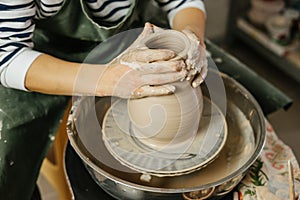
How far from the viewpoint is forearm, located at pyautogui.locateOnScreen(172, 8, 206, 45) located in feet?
4.32

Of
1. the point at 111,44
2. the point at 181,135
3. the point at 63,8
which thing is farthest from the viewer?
the point at 111,44

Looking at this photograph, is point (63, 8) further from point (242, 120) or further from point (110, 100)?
point (242, 120)

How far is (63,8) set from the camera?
4.04ft

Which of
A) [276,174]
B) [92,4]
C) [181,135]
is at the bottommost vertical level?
[276,174]

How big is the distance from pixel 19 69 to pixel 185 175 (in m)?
0.45

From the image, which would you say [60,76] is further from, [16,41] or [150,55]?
[150,55]

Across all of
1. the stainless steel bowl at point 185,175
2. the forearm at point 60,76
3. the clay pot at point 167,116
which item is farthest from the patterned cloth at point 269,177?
the forearm at point 60,76

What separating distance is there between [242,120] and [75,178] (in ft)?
1.39

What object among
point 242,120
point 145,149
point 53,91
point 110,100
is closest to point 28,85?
point 53,91

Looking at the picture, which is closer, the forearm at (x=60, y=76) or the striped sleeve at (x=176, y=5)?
the forearm at (x=60, y=76)

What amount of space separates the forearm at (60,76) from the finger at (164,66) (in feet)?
0.48

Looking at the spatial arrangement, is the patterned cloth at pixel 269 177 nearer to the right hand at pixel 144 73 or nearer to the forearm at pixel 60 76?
the right hand at pixel 144 73

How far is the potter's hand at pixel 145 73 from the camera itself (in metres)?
1.01

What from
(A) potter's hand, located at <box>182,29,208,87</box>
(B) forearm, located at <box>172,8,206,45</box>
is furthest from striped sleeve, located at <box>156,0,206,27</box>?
(A) potter's hand, located at <box>182,29,208,87</box>
